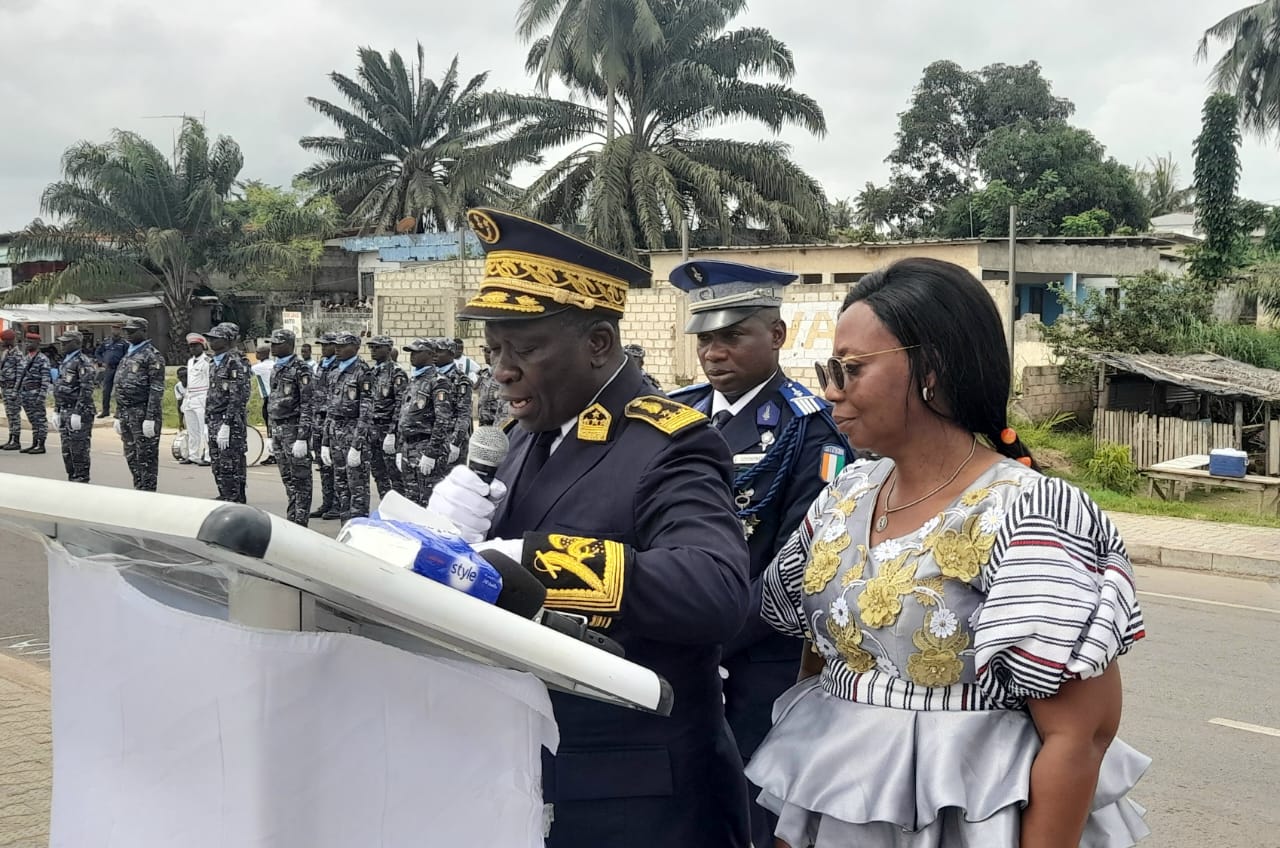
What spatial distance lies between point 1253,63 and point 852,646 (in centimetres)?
3291

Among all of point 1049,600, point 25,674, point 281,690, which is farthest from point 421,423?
point 281,690

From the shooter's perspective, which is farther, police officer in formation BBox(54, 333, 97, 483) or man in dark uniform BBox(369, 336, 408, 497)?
police officer in formation BBox(54, 333, 97, 483)

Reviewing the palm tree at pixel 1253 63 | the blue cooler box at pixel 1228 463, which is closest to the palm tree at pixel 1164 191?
the palm tree at pixel 1253 63

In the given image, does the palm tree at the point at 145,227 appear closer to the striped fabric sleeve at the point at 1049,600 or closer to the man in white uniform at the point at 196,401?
the man in white uniform at the point at 196,401

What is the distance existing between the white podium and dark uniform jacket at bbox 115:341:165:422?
39.7ft

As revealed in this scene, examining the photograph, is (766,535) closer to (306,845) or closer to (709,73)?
(306,845)

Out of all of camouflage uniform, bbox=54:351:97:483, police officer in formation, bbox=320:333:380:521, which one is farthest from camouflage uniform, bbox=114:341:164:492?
police officer in formation, bbox=320:333:380:521

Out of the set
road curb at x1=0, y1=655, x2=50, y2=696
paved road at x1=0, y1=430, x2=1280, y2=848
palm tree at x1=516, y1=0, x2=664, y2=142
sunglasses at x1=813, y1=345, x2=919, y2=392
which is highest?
palm tree at x1=516, y1=0, x2=664, y2=142

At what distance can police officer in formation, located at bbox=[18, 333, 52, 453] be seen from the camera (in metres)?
17.4

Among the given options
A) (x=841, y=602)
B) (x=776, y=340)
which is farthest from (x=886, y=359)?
(x=776, y=340)

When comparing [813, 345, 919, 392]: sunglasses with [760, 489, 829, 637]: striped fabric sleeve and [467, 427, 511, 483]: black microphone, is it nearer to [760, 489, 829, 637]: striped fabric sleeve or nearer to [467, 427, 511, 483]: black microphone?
[760, 489, 829, 637]: striped fabric sleeve

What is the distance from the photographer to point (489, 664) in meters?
1.12

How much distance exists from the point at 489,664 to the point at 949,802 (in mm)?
818

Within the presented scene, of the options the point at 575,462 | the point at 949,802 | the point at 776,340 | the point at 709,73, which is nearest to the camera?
the point at 949,802
